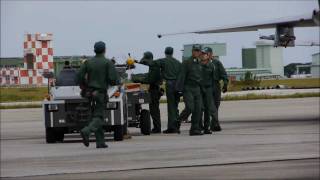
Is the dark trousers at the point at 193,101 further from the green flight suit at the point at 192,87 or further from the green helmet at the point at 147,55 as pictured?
the green helmet at the point at 147,55

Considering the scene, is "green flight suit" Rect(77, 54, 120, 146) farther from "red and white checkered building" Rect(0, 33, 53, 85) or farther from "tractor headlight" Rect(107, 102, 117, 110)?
"tractor headlight" Rect(107, 102, 117, 110)

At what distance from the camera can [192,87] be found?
14.7 metres

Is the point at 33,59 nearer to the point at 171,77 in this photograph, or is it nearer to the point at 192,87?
the point at 192,87

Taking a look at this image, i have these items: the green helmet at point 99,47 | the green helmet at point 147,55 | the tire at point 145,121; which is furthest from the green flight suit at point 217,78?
the green helmet at point 99,47

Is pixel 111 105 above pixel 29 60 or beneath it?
beneath

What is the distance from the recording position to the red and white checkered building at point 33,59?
11.0 metres

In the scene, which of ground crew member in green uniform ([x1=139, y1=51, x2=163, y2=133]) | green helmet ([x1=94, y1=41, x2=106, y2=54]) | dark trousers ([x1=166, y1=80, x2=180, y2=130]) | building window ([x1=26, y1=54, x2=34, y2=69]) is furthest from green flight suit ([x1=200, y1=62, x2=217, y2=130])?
building window ([x1=26, y1=54, x2=34, y2=69])

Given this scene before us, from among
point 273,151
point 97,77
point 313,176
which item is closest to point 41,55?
point 97,77

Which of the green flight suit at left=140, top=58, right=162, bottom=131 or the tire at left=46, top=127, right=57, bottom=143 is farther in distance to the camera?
the green flight suit at left=140, top=58, right=162, bottom=131

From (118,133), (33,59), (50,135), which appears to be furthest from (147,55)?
(33,59)

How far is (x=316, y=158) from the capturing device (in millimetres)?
9109

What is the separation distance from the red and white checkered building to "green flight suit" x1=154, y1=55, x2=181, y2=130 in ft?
14.5

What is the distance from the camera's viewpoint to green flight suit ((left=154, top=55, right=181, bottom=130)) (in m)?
15.6

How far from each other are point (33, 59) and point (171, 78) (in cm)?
481
